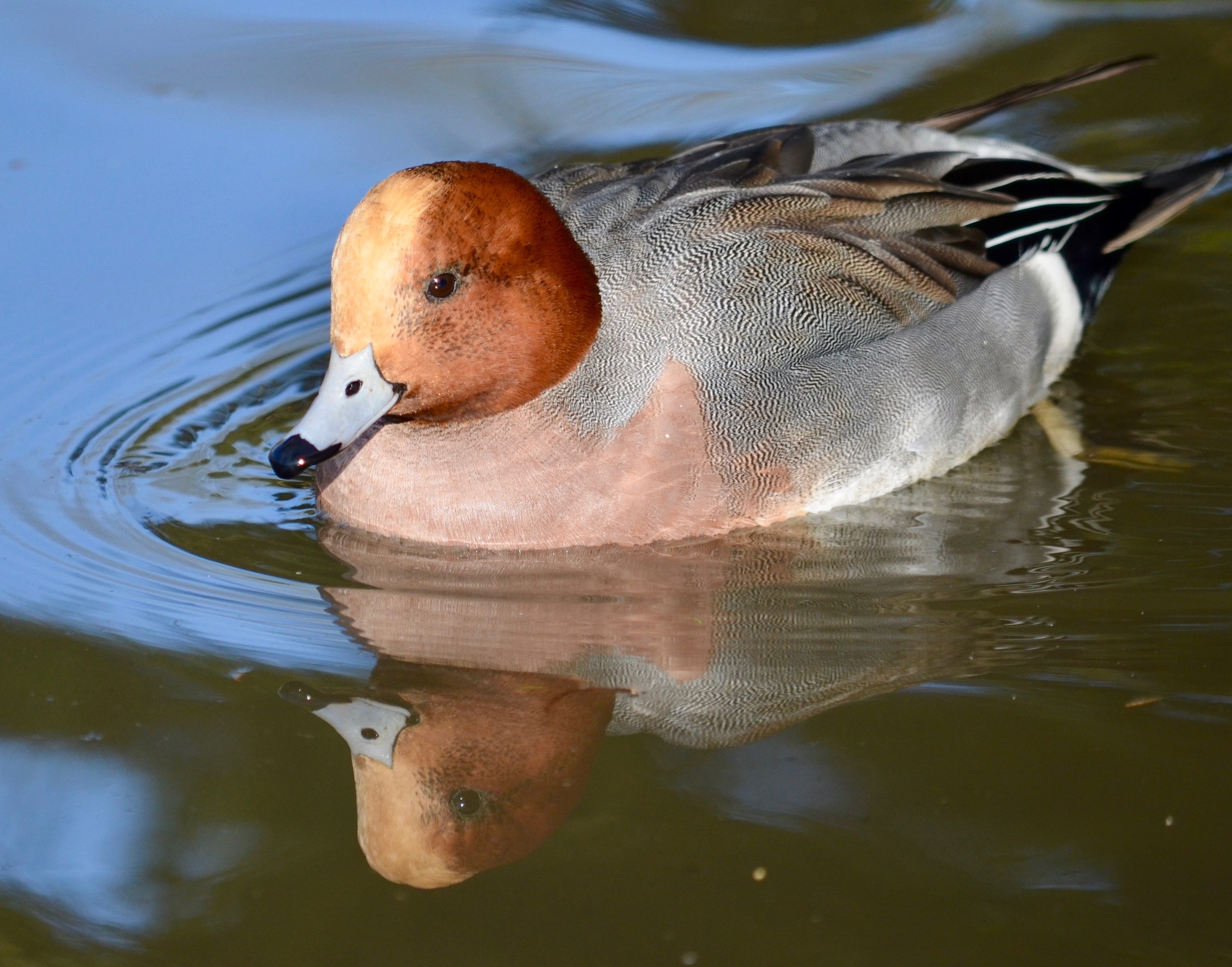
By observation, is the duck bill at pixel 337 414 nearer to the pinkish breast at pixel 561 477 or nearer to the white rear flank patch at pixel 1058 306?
the pinkish breast at pixel 561 477

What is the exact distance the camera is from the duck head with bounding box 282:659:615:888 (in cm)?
279

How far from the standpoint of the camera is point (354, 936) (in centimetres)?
260

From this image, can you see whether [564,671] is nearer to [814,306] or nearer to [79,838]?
[79,838]

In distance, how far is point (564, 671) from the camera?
3369 mm

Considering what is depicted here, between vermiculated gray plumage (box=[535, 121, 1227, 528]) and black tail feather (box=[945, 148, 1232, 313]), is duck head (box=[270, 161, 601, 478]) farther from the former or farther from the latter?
black tail feather (box=[945, 148, 1232, 313])

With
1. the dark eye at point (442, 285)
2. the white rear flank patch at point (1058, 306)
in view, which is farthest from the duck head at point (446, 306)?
the white rear flank patch at point (1058, 306)

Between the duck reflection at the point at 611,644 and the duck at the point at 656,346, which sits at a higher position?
the duck at the point at 656,346

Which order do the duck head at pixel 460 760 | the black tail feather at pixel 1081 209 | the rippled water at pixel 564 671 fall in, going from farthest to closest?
1. the black tail feather at pixel 1081 209
2. the duck head at pixel 460 760
3. the rippled water at pixel 564 671

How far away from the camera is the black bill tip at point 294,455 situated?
343 cm

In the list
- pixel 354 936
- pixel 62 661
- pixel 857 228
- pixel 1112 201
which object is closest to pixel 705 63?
pixel 1112 201

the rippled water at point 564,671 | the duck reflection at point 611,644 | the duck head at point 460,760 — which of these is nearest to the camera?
the rippled water at point 564,671

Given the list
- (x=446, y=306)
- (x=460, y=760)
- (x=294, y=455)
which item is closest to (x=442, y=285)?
(x=446, y=306)

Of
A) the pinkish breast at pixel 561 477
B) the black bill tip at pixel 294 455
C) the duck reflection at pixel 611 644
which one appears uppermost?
the black bill tip at pixel 294 455

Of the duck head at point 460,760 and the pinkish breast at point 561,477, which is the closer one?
the duck head at point 460,760
